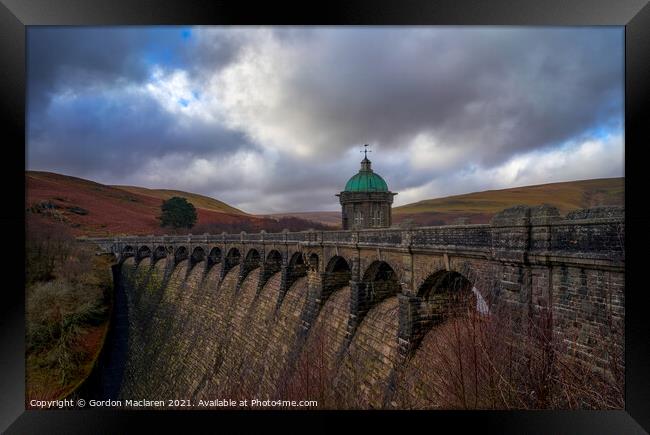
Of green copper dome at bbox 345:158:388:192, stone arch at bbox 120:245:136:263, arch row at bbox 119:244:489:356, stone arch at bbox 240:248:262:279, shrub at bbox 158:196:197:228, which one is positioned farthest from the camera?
stone arch at bbox 120:245:136:263

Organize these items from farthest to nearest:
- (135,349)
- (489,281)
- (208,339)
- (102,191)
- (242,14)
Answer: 1. (135,349)
2. (208,339)
3. (102,191)
4. (489,281)
5. (242,14)

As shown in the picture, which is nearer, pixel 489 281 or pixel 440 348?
pixel 489 281

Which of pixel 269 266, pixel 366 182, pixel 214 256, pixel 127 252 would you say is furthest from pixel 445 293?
pixel 127 252

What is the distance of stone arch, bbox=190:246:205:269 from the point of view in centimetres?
4167

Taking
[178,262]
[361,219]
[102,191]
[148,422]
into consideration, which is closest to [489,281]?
[148,422]

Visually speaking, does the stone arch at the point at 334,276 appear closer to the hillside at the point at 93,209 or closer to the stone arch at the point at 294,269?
the stone arch at the point at 294,269

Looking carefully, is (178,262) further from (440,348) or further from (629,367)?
(629,367)

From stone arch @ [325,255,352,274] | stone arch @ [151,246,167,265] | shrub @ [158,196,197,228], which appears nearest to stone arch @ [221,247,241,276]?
shrub @ [158,196,197,228]

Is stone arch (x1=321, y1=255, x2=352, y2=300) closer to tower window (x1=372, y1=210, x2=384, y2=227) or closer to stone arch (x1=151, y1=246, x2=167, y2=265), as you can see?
tower window (x1=372, y1=210, x2=384, y2=227)

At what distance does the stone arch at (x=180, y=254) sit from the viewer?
44.3m

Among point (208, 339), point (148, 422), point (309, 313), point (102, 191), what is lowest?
point (208, 339)

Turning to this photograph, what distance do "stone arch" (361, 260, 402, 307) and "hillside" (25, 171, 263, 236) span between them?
12.9 meters

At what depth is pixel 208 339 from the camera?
31.8 metres

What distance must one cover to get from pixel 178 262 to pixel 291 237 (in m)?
26.6
